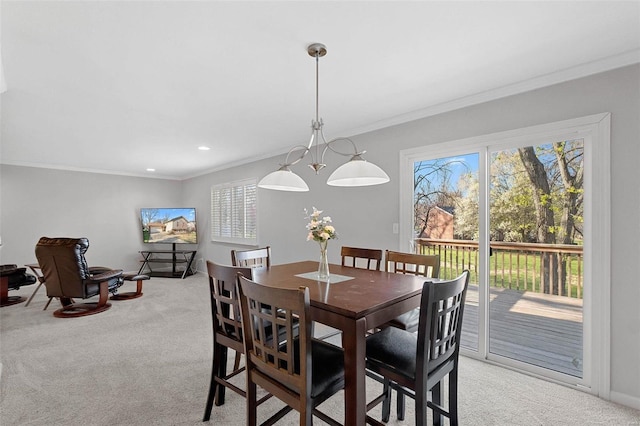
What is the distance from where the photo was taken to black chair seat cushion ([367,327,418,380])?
60.7 inches

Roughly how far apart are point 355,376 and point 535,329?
233 centimetres

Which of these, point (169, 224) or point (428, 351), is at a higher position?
point (169, 224)

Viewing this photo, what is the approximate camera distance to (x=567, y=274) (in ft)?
8.05

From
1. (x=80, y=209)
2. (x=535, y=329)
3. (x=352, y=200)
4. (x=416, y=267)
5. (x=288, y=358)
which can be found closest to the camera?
(x=288, y=358)

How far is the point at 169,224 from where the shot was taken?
268 inches

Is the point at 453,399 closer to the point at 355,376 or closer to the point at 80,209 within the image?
the point at 355,376

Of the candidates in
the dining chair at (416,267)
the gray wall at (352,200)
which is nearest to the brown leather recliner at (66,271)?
the gray wall at (352,200)

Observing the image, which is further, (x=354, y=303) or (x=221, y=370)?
(x=221, y=370)

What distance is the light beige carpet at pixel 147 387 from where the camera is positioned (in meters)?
1.95

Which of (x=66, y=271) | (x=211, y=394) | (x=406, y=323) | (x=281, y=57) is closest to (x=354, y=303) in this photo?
(x=406, y=323)

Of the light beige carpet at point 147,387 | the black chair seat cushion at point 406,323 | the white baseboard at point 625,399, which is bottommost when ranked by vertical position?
the light beige carpet at point 147,387

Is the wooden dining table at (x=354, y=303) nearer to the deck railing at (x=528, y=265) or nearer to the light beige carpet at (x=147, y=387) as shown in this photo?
the light beige carpet at (x=147, y=387)

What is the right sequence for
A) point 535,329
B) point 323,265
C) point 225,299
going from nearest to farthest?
point 225,299 < point 323,265 < point 535,329

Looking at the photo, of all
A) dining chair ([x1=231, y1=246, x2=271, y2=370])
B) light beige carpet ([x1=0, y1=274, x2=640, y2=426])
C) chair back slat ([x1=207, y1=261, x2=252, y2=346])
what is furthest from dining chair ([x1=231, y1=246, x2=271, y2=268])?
light beige carpet ([x1=0, y1=274, x2=640, y2=426])
